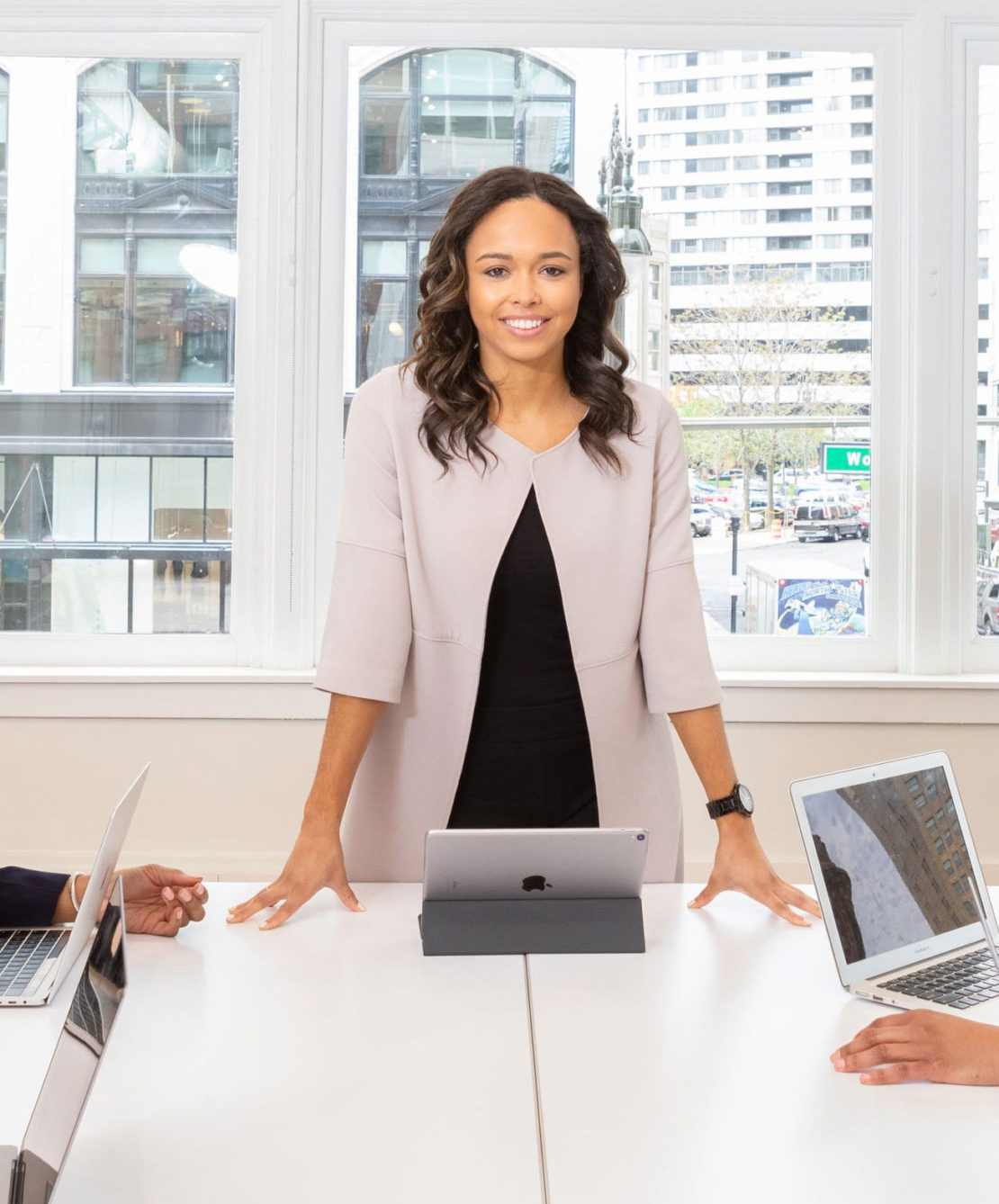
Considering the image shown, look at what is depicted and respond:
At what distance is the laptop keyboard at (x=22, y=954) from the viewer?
4.18ft

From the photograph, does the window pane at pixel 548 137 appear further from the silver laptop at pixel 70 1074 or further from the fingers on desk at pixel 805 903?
the silver laptop at pixel 70 1074

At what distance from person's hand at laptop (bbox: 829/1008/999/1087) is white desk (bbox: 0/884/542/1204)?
30 cm

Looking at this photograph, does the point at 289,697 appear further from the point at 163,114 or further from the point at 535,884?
the point at 535,884

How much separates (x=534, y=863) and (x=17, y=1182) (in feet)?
2.33

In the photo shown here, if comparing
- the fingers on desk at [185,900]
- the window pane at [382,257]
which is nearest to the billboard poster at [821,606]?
the window pane at [382,257]

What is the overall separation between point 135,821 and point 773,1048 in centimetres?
227

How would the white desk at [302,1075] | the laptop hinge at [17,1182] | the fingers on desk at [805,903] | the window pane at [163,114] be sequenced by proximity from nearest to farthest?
the laptop hinge at [17,1182] → the white desk at [302,1075] → the fingers on desk at [805,903] → the window pane at [163,114]

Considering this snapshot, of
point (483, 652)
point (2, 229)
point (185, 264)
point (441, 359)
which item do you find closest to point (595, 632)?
point (483, 652)

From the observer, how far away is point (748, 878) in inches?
60.5

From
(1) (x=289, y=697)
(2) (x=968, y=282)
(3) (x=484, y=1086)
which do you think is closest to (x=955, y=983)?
(3) (x=484, y=1086)

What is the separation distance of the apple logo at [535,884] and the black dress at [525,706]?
315mm

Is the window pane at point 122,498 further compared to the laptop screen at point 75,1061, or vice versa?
the window pane at point 122,498

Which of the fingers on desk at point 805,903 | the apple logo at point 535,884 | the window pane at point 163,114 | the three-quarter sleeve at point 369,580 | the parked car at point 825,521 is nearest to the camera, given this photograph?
the apple logo at point 535,884

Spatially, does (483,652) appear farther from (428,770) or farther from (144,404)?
(144,404)
